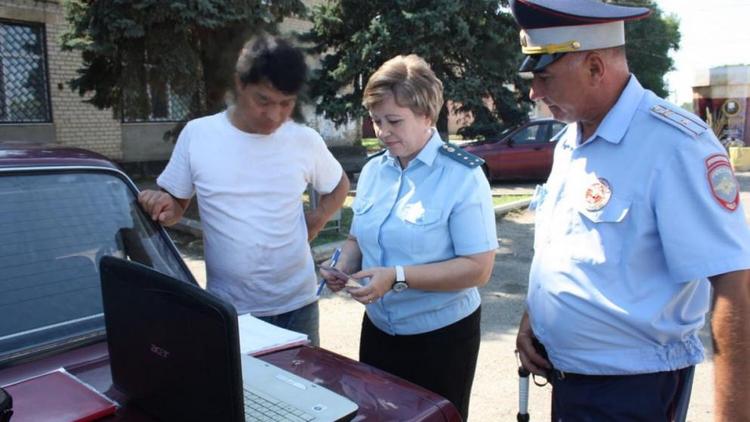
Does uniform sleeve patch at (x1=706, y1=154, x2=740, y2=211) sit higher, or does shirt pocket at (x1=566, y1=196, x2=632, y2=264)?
uniform sleeve patch at (x1=706, y1=154, x2=740, y2=211)

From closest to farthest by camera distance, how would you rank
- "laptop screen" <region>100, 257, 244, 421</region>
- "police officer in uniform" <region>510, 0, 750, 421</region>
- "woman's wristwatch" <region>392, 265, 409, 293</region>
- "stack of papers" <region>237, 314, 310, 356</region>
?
"laptop screen" <region>100, 257, 244, 421</region> < "police officer in uniform" <region>510, 0, 750, 421</region> < "stack of papers" <region>237, 314, 310, 356</region> < "woman's wristwatch" <region>392, 265, 409, 293</region>

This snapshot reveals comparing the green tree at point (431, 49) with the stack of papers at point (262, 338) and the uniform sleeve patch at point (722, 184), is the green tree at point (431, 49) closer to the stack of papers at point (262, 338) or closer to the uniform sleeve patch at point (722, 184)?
the stack of papers at point (262, 338)

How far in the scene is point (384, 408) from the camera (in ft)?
4.93

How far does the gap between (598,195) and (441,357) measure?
890 millimetres

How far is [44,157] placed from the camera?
204cm

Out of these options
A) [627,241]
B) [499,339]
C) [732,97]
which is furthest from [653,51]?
[627,241]

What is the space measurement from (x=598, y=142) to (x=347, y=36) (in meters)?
12.8

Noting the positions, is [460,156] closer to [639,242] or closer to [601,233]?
[601,233]

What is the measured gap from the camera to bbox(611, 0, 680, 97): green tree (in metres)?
29.2

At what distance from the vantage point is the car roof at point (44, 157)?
195cm

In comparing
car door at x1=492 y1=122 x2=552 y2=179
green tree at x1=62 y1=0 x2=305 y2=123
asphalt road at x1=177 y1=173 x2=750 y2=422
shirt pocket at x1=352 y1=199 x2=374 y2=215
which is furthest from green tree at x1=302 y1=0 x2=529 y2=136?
shirt pocket at x1=352 y1=199 x2=374 y2=215

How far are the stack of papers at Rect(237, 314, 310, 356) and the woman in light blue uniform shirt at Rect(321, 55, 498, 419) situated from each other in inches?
10.7

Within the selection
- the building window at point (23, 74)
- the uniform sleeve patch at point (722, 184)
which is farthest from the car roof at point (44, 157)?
the building window at point (23, 74)

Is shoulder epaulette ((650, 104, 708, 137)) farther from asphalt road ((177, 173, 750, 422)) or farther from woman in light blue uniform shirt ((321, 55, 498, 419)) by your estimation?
asphalt road ((177, 173, 750, 422))
